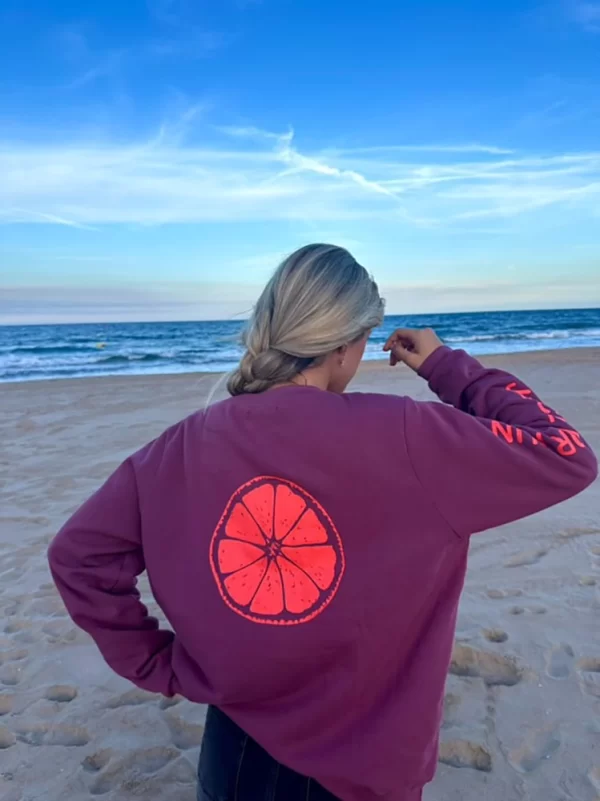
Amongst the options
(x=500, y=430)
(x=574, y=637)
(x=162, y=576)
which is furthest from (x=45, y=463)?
(x=500, y=430)

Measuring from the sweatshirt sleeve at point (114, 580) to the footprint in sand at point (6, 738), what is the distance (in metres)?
1.31

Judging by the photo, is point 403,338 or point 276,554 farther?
point 403,338

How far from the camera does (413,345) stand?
1722mm

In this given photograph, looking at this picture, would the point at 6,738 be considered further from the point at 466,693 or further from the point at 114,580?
the point at 466,693

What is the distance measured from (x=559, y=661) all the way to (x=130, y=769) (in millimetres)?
1758

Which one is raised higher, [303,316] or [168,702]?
[303,316]

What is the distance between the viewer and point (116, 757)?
8.12ft

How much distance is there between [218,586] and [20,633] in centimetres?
246

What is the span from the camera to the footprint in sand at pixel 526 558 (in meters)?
3.95

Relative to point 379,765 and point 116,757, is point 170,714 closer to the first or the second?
point 116,757

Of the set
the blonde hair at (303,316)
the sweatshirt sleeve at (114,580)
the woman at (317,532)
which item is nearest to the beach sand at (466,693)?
the woman at (317,532)

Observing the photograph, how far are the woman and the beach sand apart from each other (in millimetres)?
171

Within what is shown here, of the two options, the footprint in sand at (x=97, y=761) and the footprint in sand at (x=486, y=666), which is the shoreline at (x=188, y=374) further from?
the footprint in sand at (x=97, y=761)

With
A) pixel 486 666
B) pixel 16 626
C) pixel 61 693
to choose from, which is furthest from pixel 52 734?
pixel 486 666
